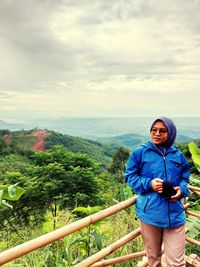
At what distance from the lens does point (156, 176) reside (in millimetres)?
2012

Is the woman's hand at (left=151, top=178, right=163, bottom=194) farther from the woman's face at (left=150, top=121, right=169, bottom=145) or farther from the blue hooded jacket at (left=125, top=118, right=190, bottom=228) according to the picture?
the woman's face at (left=150, top=121, right=169, bottom=145)

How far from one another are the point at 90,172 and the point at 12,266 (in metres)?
5.35

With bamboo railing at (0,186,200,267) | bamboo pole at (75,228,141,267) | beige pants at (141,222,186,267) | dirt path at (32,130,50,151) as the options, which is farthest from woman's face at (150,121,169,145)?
dirt path at (32,130,50,151)

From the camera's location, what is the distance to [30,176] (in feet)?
25.8

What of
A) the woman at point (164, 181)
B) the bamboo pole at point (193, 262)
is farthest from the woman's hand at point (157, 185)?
the bamboo pole at point (193, 262)

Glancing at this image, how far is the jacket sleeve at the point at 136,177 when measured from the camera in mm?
1974

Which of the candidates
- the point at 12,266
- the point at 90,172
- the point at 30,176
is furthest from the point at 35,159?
the point at 12,266

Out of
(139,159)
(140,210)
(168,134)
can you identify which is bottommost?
(140,210)

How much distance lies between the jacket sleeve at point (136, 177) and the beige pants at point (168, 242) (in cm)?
25

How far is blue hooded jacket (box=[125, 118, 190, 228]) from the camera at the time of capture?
1.98m

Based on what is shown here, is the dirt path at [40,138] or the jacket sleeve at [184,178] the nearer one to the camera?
the jacket sleeve at [184,178]

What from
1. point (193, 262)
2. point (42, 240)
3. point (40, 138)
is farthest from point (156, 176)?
point (40, 138)

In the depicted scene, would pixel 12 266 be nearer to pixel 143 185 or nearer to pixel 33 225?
pixel 143 185

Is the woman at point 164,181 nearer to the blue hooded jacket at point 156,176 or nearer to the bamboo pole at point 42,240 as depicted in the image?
the blue hooded jacket at point 156,176
